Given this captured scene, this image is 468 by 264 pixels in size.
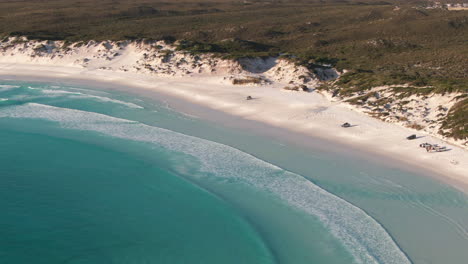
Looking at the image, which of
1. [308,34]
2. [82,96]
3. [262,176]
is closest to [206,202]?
[262,176]

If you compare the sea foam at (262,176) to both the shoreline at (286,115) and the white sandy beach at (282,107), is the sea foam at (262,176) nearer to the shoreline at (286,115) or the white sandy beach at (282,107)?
the shoreline at (286,115)

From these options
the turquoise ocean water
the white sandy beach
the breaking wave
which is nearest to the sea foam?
the turquoise ocean water

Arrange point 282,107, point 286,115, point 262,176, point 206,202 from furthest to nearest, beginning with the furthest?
point 282,107 < point 286,115 < point 262,176 < point 206,202

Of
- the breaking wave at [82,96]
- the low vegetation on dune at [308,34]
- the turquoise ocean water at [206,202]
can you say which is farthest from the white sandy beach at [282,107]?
the breaking wave at [82,96]

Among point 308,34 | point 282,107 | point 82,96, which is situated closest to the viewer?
point 282,107

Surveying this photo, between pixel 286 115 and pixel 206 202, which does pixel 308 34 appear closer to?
pixel 286 115

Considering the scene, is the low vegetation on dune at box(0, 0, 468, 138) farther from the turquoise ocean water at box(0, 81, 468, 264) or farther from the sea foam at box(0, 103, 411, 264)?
the sea foam at box(0, 103, 411, 264)

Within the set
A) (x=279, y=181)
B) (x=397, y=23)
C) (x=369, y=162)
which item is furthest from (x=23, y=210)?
(x=397, y=23)

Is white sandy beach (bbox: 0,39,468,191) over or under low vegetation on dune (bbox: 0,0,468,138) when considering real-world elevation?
under

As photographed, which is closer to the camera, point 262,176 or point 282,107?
point 262,176
